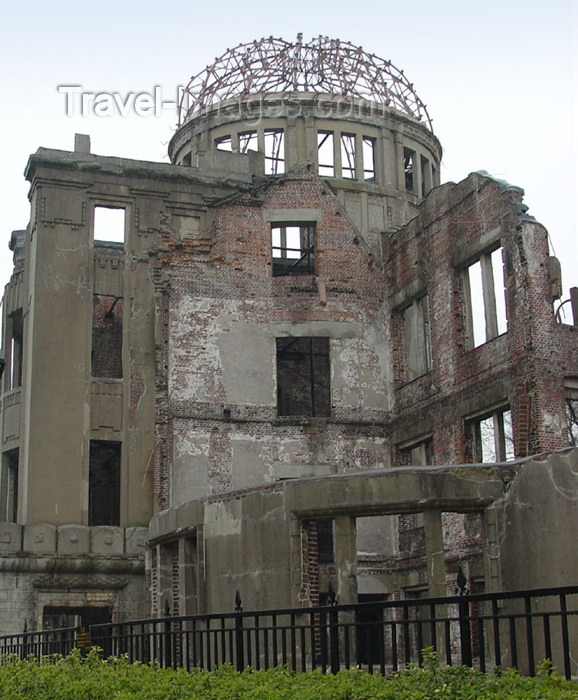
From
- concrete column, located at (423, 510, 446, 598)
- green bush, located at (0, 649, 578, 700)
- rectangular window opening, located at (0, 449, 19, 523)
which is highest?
rectangular window opening, located at (0, 449, 19, 523)

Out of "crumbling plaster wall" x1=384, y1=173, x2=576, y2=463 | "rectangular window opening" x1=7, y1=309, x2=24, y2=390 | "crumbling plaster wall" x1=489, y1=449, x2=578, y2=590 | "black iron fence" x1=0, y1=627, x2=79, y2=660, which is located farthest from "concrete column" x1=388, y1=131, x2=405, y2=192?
"black iron fence" x1=0, y1=627, x2=79, y2=660

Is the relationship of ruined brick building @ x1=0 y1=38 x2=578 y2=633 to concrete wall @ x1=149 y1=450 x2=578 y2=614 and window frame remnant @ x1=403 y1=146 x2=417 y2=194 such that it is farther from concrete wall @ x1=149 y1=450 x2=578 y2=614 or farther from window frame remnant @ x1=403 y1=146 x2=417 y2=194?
window frame remnant @ x1=403 y1=146 x2=417 y2=194

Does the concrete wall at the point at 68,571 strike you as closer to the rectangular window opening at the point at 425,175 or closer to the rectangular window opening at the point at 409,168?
the rectangular window opening at the point at 409,168

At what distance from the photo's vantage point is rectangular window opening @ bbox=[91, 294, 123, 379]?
94.2 ft

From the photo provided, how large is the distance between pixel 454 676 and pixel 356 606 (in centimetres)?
161

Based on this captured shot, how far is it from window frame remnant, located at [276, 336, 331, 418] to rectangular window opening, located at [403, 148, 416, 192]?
960cm

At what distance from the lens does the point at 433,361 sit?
81.8ft

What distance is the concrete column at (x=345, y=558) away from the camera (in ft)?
55.3

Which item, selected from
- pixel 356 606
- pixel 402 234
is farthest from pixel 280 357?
pixel 356 606

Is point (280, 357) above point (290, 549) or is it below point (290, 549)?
above

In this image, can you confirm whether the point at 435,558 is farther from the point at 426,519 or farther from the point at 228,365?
the point at 228,365

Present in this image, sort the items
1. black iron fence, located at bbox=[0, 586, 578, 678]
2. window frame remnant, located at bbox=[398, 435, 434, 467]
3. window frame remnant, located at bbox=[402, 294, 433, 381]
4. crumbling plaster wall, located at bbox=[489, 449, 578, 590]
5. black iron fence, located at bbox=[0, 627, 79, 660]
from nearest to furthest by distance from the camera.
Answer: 1. black iron fence, located at bbox=[0, 586, 578, 678]
2. black iron fence, located at bbox=[0, 627, 79, 660]
3. crumbling plaster wall, located at bbox=[489, 449, 578, 590]
4. window frame remnant, located at bbox=[398, 435, 434, 467]
5. window frame remnant, located at bbox=[402, 294, 433, 381]

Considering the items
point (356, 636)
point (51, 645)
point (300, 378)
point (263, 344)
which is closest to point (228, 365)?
point (263, 344)

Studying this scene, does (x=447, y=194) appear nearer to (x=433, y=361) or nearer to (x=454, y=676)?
(x=433, y=361)
